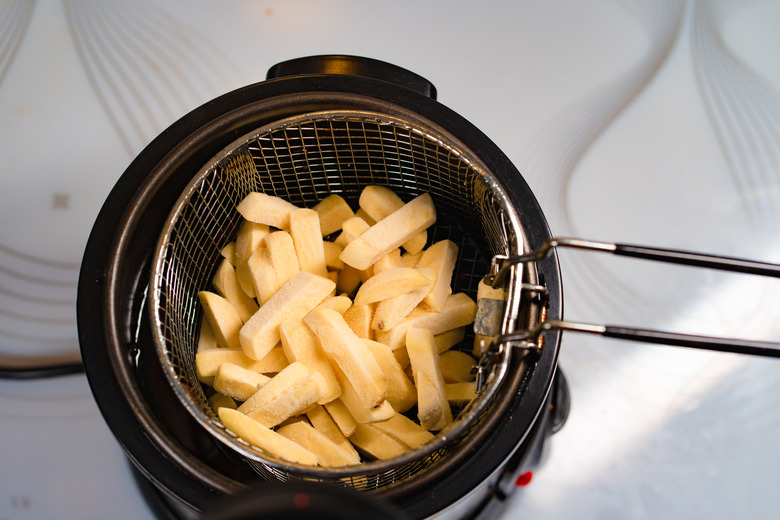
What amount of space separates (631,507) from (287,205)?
664 millimetres

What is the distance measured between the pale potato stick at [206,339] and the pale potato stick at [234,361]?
0.02 metres

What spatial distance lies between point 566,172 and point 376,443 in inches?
24.1

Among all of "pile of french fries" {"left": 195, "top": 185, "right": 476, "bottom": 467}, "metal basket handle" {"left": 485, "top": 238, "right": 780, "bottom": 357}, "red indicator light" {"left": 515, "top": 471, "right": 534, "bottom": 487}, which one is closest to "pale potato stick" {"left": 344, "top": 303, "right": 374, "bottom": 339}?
"pile of french fries" {"left": 195, "top": 185, "right": 476, "bottom": 467}

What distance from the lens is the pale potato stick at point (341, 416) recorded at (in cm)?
64

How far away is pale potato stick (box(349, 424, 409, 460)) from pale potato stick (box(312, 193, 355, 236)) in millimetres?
243

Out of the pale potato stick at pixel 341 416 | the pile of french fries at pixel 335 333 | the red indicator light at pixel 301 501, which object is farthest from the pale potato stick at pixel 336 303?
the red indicator light at pixel 301 501

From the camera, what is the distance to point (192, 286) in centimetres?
69

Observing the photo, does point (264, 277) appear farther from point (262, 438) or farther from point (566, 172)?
point (566, 172)

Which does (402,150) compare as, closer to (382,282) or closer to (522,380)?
(382,282)

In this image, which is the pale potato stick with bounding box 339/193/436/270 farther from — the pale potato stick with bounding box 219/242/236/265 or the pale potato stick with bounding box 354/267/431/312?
the pale potato stick with bounding box 219/242/236/265

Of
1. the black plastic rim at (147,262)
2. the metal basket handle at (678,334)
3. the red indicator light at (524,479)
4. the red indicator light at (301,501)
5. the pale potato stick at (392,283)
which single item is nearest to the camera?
the red indicator light at (301,501)

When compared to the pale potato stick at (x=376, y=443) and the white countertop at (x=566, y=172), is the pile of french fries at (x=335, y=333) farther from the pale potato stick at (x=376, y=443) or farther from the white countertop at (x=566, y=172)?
the white countertop at (x=566, y=172)

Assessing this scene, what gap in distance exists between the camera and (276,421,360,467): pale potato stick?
1.96ft

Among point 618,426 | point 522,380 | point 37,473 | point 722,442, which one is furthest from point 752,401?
point 37,473
